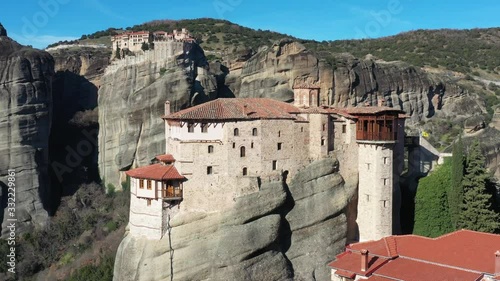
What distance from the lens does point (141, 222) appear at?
34.0 m

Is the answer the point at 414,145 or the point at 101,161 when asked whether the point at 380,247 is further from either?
the point at 101,161

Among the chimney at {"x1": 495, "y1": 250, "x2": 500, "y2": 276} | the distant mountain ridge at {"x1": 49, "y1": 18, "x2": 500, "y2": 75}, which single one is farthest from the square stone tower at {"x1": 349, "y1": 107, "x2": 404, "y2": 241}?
the distant mountain ridge at {"x1": 49, "y1": 18, "x2": 500, "y2": 75}

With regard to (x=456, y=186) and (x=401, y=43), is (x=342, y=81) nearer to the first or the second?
(x=456, y=186)

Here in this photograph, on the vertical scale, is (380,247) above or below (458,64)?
below

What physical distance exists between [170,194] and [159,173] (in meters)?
1.32

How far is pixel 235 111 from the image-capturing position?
3322cm

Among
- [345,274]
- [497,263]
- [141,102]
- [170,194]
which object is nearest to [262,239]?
[345,274]

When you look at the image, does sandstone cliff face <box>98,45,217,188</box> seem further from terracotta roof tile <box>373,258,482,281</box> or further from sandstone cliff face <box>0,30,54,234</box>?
terracotta roof tile <box>373,258,482,281</box>

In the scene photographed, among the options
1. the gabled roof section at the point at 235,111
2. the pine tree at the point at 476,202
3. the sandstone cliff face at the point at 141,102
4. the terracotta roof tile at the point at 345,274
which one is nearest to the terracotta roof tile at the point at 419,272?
the terracotta roof tile at the point at 345,274

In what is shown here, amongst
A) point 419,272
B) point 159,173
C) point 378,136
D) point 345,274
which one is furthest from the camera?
point 378,136

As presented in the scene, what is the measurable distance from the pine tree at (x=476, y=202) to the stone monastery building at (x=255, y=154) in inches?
170

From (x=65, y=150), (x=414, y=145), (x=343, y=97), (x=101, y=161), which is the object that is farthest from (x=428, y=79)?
(x=65, y=150)

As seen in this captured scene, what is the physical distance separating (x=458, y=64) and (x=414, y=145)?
4808 centimetres

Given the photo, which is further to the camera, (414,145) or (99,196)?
(99,196)
